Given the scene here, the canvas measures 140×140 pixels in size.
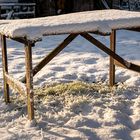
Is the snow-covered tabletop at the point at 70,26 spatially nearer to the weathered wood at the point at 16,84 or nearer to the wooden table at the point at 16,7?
the weathered wood at the point at 16,84

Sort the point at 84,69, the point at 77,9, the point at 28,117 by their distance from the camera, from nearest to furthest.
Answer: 1. the point at 28,117
2. the point at 84,69
3. the point at 77,9

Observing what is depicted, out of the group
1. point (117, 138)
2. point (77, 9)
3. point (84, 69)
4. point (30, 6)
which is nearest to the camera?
point (117, 138)

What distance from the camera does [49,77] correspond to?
22.4 feet

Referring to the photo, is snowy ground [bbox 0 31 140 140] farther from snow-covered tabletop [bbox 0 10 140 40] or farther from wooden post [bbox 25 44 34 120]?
snow-covered tabletop [bbox 0 10 140 40]

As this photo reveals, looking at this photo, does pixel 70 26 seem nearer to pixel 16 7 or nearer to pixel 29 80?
pixel 29 80

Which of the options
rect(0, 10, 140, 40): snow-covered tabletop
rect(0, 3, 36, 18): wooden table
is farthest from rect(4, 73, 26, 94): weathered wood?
rect(0, 3, 36, 18): wooden table

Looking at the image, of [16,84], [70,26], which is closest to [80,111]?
[16,84]

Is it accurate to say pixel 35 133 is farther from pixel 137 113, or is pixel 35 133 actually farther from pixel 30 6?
pixel 30 6

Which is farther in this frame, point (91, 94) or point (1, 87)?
point (1, 87)

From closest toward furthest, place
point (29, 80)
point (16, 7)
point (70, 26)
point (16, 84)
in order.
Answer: point (70, 26)
point (29, 80)
point (16, 84)
point (16, 7)

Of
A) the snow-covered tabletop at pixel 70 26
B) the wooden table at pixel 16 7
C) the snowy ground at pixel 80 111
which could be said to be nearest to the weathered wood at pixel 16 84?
the snowy ground at pixel 80 111

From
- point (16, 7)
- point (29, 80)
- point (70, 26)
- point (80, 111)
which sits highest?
point (70, 26)

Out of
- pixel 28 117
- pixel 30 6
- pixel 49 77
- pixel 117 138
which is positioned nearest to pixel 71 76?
pixel 49 77

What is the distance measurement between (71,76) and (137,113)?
2.06 meters
